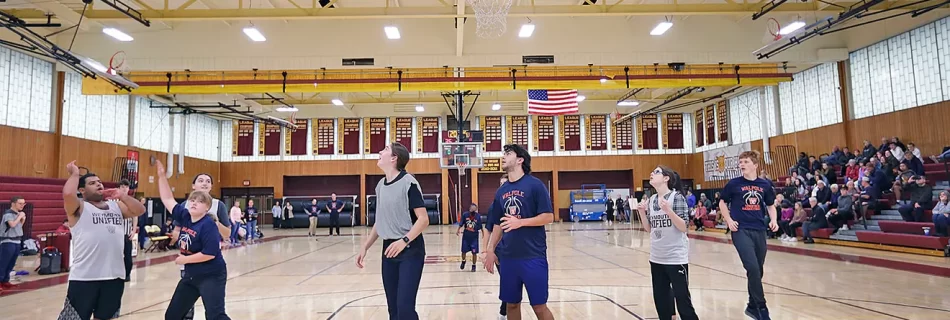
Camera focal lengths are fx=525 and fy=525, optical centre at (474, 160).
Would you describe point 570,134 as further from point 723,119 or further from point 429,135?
point 429,135

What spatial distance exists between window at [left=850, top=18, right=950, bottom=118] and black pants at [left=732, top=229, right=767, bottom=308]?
1605 centimetres

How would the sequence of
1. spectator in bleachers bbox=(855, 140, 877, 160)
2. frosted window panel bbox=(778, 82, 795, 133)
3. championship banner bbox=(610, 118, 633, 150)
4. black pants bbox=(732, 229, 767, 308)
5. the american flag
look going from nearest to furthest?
black pants bbox=(732, 229, 767, 308) < spectator in bleachers bbox=(855, 140, 877, 160) < the american flag < frosted window panel bbox=(778, 82, 795, 133) < championship banner bbox=(610, 118, 633, 150)

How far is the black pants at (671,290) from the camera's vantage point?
4.53 meters

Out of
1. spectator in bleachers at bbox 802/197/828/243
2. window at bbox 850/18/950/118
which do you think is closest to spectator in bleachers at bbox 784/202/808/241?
spectator in bleachers at bbox 802/197/828/243

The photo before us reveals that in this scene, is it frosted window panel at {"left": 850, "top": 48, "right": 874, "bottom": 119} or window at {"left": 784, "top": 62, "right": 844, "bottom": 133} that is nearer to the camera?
frosted window panel at {"left": 850, "top": 48, "right": 874, "bottom": 119}

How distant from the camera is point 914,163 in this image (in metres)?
14.5

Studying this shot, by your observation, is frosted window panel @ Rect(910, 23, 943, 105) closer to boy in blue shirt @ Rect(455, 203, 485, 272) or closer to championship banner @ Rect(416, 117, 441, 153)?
boy in blue shirt @ Rect(455, 203, 485, 272)

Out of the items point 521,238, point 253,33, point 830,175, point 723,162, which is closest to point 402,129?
point 253,33

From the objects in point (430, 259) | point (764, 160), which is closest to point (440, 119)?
point (764, 160)

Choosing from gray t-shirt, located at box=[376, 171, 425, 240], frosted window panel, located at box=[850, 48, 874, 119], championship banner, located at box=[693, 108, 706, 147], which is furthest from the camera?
championship banner, located at box=[693, 108, 706, 147]

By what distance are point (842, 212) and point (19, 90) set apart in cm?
2611

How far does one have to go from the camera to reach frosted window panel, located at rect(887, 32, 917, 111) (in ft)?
56.8

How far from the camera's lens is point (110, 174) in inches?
866

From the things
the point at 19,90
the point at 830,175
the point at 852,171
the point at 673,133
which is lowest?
the point at 830,175
